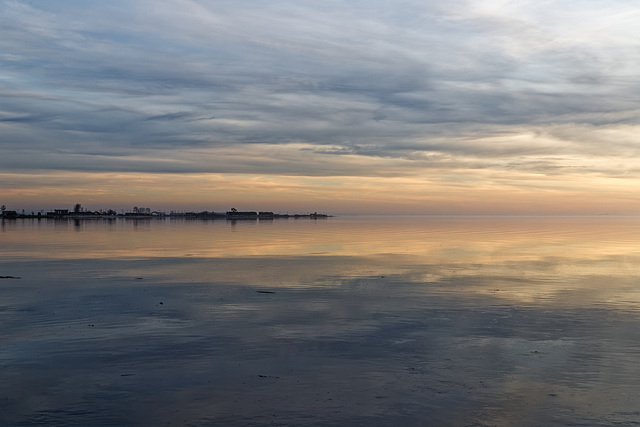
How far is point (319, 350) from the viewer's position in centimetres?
1956

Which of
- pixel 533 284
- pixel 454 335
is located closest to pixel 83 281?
pixel 454 335

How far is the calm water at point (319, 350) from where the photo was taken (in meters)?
14.2

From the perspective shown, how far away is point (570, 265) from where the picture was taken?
47.5 m

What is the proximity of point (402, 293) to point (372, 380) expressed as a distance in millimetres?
16016

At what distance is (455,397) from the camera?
593 inches

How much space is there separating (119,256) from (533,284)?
37.1 metres

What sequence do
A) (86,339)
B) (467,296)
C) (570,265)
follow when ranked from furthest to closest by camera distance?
(570,265), (467,296), (86,339)

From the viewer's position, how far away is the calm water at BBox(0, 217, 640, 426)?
1420 centimetres

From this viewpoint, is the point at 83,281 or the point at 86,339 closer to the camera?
the point at 86,339

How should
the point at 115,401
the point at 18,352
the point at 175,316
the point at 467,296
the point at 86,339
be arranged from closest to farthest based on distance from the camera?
the point at 115,401
the point at 18,352
the point at 86,339
the point at 175,316
the point at 467,296

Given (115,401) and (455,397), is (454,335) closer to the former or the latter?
(455,397)

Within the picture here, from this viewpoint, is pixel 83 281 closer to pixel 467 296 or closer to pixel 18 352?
pixel 18 352

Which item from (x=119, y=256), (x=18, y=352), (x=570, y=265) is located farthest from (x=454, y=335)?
(x=119, y=256)

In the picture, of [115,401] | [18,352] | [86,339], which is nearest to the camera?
[115,401]
